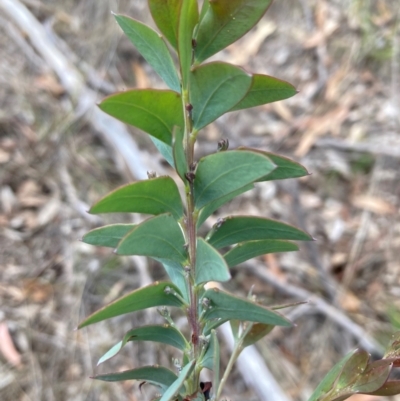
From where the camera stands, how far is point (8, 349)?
1841mm

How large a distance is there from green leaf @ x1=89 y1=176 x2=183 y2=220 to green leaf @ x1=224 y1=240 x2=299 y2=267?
8 cm

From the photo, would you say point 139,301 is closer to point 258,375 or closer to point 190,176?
point 190,176

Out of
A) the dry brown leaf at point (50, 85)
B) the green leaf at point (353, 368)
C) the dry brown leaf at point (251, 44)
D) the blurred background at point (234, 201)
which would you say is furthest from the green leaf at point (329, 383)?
the dry brown leaf at point (251, 44)

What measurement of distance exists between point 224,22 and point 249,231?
199 millimetres

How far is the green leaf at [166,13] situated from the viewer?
42 cm

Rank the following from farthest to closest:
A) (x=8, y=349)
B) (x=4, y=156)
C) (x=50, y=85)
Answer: (x=50, y=85)
(x=4, y=156)
(x=8, y=349)

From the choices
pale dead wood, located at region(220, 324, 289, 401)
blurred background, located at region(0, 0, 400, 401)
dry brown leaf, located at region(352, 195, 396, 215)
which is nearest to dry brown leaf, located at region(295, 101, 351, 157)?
blurred background, located at region(0, 0, 400, 401)

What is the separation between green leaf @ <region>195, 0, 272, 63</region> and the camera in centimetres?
41

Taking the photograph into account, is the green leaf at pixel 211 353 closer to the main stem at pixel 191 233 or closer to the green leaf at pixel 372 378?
the main stem at pixel 191 233

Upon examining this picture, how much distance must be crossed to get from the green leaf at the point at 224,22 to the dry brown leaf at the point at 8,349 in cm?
171

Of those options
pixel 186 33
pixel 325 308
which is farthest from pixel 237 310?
pixel 325 308

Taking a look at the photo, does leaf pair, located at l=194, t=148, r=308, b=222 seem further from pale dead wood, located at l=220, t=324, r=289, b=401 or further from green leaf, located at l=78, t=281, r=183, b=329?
pale dead wood, located at l=220, t=324, r=289, b=401

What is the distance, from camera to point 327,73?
280 centimetres

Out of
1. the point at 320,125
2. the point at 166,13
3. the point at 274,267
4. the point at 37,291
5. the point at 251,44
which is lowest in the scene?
the point at 274,267
